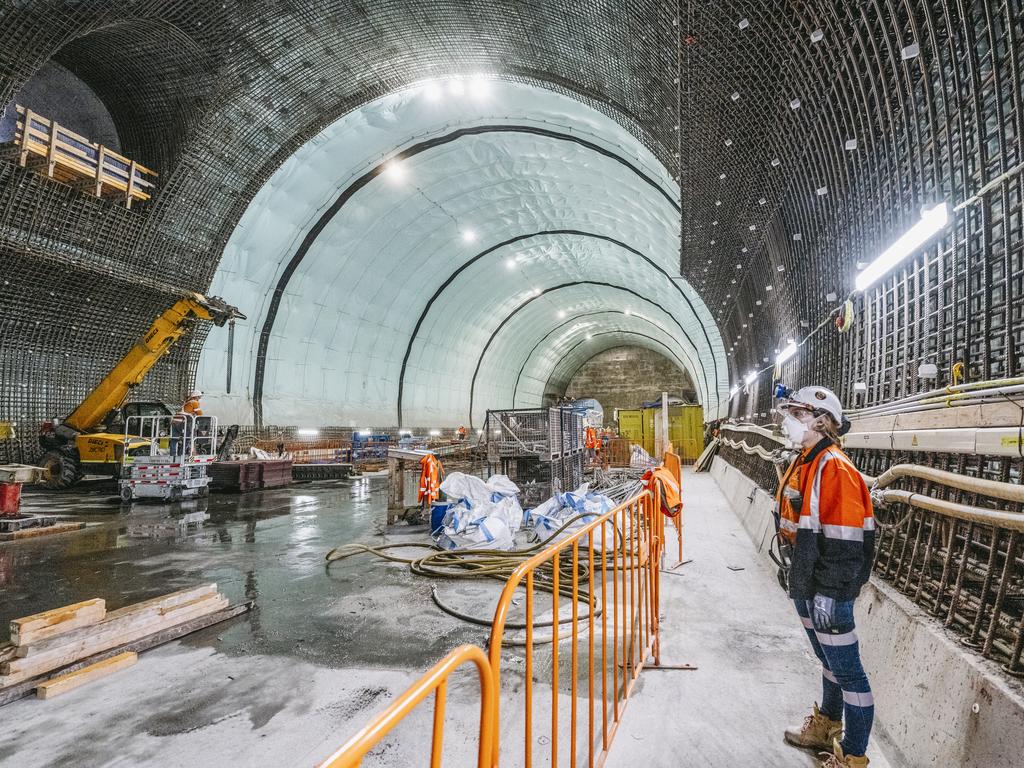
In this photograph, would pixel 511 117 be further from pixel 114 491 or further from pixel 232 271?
pixel 114 491

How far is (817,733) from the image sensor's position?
8.50 feet

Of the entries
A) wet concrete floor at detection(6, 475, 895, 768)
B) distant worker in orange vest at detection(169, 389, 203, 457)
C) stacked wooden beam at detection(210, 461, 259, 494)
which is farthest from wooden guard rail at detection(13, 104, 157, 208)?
wet concrete floor at detection(6, 475, 895, 768)

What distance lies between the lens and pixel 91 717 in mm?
2986

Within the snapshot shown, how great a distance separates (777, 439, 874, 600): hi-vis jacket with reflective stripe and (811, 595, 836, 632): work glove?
31 millimetres

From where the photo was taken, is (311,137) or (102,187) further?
(311,137)

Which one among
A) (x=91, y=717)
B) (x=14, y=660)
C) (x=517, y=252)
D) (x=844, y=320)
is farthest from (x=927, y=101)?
(x=517, y=252)

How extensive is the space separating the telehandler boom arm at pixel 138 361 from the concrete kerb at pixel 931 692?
554 inches

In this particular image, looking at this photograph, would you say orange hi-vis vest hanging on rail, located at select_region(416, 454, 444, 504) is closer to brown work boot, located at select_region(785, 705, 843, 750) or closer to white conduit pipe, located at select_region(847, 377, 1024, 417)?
white conduit pipe, located at select_region(847, 377, 1024, 417)

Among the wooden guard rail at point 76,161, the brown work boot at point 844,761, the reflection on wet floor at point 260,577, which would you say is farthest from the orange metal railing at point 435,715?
the wooden guard rail at point 76,161

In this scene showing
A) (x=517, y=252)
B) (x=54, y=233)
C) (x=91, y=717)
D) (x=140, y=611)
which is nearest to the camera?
(x=91, y=717)

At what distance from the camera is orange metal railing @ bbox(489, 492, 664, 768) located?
1.92 m

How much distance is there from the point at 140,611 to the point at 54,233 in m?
11.4

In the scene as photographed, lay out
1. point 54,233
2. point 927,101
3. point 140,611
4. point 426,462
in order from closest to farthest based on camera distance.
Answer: point 927,101 < point 140,611 < point 426,462 < point 54,233

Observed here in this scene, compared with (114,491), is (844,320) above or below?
above
